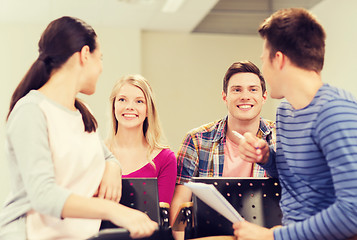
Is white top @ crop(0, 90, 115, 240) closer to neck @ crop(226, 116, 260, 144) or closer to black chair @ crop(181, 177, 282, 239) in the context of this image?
black chair @ crop(181, 177, 282, 239)

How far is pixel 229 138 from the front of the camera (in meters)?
2.28

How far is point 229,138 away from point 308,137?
106cm

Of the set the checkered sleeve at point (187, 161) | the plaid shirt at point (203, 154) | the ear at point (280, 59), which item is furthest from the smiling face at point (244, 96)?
the ear at point (280, 59)

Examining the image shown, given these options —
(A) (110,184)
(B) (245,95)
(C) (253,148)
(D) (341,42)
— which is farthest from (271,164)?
(D) (341,42)

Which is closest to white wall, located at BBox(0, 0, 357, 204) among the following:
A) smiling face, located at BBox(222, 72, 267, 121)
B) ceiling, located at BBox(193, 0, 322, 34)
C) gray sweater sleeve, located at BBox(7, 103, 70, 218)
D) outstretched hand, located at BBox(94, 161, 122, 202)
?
ceiling, located at BBox(193, 0, 322, 34)

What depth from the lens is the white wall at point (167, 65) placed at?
16.7ft

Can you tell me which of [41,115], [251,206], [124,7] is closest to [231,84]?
[251,206]

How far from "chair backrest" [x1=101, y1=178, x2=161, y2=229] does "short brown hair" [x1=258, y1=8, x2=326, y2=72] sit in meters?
0.72

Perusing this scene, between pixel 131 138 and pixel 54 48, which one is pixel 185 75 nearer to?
pixel 131 138

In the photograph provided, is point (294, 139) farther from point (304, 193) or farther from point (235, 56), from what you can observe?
point (235, 56)

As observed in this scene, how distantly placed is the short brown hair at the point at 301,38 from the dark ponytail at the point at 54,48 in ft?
2.05

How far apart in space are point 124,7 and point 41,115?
3.82m

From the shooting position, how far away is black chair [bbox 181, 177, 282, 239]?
1.57 m

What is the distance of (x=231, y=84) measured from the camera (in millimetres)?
2328
